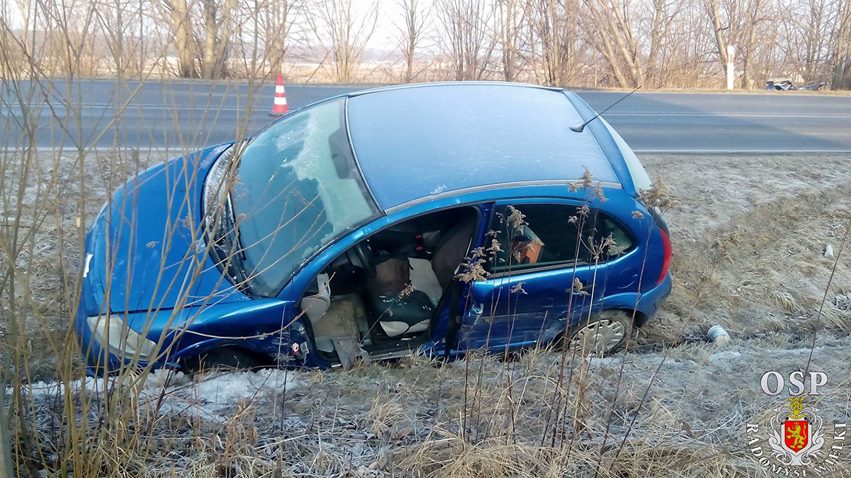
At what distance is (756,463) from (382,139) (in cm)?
292

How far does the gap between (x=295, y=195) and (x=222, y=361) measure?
1124mm

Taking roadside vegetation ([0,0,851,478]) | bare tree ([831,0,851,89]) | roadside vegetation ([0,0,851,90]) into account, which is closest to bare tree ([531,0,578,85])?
roadside vegetation ([0,0,851,90])

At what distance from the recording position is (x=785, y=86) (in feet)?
62.0

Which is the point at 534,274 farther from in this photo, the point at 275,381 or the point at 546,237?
the point at 275,381

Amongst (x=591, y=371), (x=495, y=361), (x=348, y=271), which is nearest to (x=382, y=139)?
(x=348, y=271)

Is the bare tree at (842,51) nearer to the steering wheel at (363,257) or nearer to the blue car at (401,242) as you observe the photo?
the blue car at (401,242)

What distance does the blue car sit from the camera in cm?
367

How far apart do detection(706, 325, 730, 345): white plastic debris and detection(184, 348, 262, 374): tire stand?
347 cm

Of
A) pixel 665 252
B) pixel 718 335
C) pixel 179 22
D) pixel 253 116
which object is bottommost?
pixel 718 335

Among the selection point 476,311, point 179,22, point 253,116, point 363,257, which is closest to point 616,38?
point 253,116

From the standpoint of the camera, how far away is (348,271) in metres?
4.39

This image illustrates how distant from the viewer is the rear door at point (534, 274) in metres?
4.04

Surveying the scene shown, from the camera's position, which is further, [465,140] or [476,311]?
[465,140]

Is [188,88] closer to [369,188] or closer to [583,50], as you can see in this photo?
[369,188]
